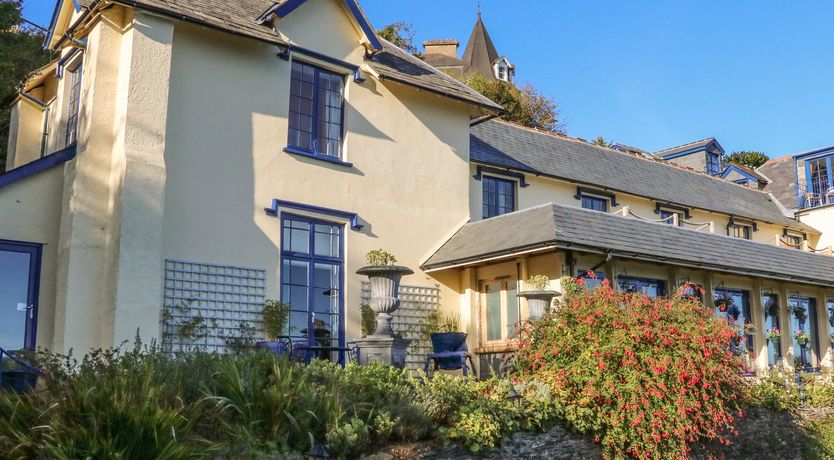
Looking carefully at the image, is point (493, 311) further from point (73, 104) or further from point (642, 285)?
point (73, 104)

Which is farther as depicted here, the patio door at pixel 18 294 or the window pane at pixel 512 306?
the window pane at pixel 512 306

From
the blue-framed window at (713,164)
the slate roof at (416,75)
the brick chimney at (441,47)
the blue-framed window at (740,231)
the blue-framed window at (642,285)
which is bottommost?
the blue-framed window at (642,285)

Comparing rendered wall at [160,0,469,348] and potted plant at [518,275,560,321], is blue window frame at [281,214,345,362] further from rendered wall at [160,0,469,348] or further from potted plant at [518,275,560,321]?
potted plant at [518,275,560,321]

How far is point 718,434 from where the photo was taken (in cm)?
1245

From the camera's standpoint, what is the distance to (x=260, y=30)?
13789 millimetres

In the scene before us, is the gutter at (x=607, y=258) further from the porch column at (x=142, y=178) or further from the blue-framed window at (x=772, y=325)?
the porch column at (x=142, y=178)

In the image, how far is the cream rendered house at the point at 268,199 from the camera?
12.3 meters

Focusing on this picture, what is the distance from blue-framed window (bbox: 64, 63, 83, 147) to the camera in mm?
13938

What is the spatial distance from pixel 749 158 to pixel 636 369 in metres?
44.7

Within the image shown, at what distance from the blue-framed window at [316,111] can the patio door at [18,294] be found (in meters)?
4.52

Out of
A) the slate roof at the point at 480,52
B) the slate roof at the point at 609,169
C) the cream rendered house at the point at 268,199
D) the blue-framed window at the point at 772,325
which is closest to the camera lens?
the cream rendered house at the point at 268,199

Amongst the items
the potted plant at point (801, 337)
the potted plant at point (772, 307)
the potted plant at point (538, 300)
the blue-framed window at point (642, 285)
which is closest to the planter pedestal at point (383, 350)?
the potted plant at point (538, 300)

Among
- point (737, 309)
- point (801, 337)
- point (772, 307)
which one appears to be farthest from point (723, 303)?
point (801, 337)

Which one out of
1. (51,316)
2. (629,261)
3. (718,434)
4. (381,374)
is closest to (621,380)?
(718,434)
